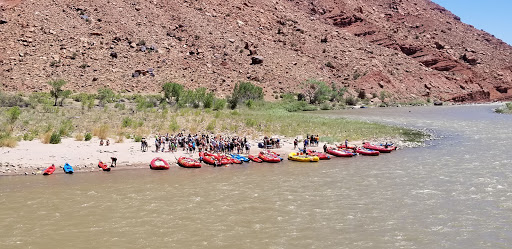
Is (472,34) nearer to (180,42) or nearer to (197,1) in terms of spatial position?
(197,1)

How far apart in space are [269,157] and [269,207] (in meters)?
8.88

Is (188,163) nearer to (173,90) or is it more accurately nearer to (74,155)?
(74,155)

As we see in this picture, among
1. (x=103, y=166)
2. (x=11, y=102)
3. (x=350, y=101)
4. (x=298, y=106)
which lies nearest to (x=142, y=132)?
(x=103, y=166)

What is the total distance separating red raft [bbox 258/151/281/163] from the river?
23.3 inches

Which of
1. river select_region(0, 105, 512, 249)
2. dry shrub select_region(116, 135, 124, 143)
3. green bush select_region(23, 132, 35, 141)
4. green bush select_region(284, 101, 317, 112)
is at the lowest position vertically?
river select_region(0, 105, 512, 249)

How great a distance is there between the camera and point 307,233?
1356cm

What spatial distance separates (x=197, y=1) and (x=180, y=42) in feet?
48.2

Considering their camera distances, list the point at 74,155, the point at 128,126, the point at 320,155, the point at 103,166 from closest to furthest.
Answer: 1. the point at 103,166
2. the point at 74,155
3. the point at 320,155
4. the point at 128,126

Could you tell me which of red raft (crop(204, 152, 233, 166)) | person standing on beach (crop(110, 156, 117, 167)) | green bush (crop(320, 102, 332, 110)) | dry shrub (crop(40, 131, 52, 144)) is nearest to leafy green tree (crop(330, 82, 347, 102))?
green bush (crop(320, 102, 332, 110))

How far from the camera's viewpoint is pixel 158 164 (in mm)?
22531

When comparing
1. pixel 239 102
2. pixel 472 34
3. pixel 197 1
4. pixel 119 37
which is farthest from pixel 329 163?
pixel 472 34

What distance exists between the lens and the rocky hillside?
63.5 meters

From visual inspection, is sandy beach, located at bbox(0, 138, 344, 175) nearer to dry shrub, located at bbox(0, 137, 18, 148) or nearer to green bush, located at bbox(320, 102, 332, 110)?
dry shrub, located at bbox(0, 137, 18, 148)

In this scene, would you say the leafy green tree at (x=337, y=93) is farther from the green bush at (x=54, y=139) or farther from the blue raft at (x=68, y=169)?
the blue raft at (x=68, y=169)
